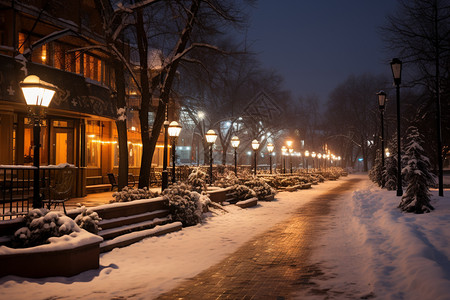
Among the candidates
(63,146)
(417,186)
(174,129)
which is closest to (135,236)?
(174,129)

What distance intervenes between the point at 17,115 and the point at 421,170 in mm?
14269

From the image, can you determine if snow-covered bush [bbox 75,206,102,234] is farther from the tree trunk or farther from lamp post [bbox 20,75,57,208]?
the tree trunk

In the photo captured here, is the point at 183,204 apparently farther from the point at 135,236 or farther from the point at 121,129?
the point at 121,129

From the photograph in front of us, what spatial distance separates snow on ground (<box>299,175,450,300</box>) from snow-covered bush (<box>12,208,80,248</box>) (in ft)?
15.0

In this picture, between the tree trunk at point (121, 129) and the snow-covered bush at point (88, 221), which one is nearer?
the snow-covered bush at point (88, 221)

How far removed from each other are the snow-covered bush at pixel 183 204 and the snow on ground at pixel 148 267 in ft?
1.32

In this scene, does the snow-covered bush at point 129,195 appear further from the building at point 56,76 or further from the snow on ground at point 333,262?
the building at point 56,76

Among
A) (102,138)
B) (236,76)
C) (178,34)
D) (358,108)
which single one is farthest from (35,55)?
(358,108)

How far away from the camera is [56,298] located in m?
6.59

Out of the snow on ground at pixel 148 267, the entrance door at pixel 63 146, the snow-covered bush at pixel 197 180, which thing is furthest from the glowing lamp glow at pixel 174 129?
the entrance door at pixel 63 146

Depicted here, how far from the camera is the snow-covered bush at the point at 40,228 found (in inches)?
311

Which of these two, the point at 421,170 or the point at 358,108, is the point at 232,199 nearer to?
the point at 421,170

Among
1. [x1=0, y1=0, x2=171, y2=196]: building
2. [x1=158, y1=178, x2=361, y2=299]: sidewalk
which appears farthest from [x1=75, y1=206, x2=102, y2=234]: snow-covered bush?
[x1=0, y1=0, x2=171, y2=196]: building

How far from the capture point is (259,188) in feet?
79.0
